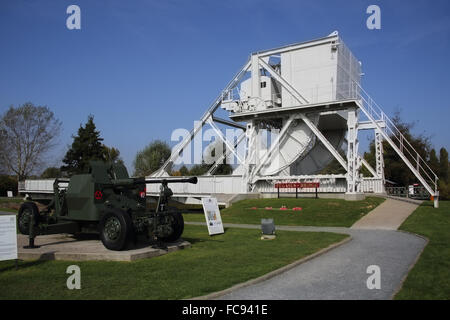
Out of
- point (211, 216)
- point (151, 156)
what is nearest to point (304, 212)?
point (211, 216)

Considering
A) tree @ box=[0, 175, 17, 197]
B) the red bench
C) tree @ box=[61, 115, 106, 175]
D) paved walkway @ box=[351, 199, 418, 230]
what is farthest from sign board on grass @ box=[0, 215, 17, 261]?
tree @ box=[0, 175, 17, 197]

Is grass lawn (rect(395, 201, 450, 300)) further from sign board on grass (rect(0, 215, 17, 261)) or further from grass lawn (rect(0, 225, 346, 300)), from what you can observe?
sign board on grass (rect(0, 215, 17, 261))

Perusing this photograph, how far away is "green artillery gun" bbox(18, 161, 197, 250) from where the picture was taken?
11.0 meters

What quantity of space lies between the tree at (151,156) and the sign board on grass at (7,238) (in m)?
58.0

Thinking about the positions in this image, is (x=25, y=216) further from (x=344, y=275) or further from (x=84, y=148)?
(x=84, y=148)

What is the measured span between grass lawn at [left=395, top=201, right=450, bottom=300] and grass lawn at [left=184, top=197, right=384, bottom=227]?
12.6 feet

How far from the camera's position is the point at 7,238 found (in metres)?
8.70

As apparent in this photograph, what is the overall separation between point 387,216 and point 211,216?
1115 cm

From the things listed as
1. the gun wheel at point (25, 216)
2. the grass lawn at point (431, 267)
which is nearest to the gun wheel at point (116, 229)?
the gun wheel at point (25, 216)

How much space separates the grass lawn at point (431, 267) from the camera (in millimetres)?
7082
